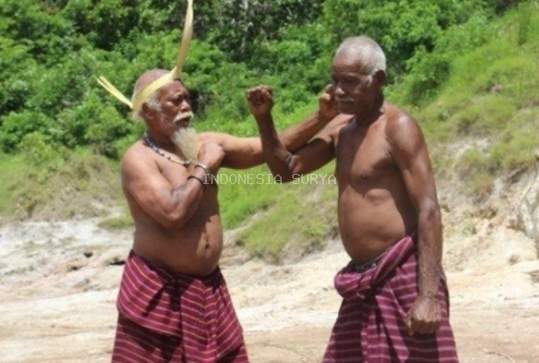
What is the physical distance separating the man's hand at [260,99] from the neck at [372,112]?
11.5 inches

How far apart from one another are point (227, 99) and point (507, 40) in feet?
14.7

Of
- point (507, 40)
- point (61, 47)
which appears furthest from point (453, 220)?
point (61, 47)

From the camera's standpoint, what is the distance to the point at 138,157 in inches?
150

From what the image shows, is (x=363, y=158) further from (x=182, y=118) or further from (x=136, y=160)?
(x=136, y=160)

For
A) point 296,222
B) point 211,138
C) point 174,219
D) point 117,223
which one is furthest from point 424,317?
point 117,223

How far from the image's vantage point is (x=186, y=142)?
3812mm

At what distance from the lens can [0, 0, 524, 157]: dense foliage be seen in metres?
12.3

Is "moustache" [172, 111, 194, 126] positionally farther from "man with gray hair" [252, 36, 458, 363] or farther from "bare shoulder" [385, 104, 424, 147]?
"bare shoulder" [385, 104, 424, 147]

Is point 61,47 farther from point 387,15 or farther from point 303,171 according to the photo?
point 303,171

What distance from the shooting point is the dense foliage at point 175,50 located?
12.3 m

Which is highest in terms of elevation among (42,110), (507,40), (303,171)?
(303,171)

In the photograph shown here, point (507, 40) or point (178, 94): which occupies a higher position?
point (178, 94)

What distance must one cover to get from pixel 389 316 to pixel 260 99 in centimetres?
81

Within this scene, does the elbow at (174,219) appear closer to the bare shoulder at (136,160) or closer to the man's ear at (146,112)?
the bare shoulder at (136,160)
